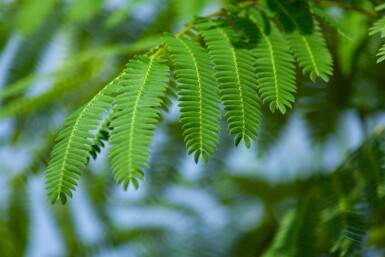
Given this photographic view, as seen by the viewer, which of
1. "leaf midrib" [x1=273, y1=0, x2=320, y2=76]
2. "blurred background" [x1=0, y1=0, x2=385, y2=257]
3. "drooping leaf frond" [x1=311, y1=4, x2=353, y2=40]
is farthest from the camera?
"blurred background" [x1=0, y1=0, x2=385, y2=257]

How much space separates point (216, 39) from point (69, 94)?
1.01m

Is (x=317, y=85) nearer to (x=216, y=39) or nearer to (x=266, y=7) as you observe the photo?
(x=266, y=7)

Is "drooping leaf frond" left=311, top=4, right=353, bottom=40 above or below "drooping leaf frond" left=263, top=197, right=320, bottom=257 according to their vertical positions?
above

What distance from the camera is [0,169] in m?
2.45

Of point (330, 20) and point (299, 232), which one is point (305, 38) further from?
point (299, 232)

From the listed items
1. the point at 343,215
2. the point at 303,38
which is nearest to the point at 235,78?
the point at 303,38

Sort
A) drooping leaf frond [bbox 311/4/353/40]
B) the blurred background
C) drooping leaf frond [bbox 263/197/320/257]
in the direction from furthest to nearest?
the blurred background, drooping leaf frond [bbox 263/197/320/257], drooping leaf frond [bbox 311/4/353/40]

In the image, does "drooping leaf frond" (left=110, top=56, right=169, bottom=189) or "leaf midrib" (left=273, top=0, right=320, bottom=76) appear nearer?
"drooping leaf frond" (left=110, top=56, right=169, bottom=189)

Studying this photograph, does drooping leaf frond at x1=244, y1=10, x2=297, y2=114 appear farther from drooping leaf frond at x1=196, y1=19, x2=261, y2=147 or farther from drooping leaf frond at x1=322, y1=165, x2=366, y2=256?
drooping leaf frond at x1=322, y1=165, x2=366, y2=256

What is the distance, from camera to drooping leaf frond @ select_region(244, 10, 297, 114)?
1.21 meters

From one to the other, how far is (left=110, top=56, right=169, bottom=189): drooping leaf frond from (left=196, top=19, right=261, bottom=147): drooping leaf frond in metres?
0.10

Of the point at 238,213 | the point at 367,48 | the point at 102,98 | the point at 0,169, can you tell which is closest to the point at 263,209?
the point at 238,213

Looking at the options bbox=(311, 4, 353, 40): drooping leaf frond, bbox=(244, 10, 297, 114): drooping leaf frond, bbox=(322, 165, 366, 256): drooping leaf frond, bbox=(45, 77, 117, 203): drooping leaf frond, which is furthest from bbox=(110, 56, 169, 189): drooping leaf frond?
bbox=(322, 165, 366, 256): drooping leaf frond

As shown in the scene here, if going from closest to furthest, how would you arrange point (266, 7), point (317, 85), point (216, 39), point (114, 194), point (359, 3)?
point (216, 39) < point (266, 7) < point (359, 3) < point (317, 85) < point (114, 194)
